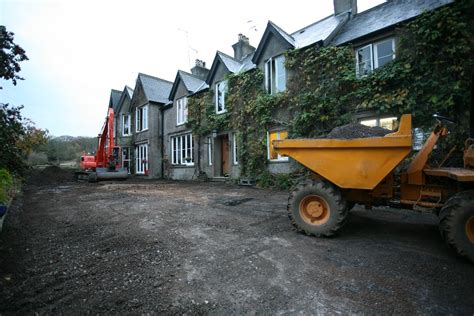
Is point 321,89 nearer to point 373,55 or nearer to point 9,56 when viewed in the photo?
point 373,55

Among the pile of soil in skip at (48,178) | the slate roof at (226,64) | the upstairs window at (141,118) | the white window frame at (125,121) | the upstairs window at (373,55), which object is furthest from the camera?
the white window frame at (125,121)

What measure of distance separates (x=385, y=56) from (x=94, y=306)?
10.8m

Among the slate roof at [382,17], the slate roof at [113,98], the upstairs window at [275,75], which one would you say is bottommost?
the upstairs window at [275,75]

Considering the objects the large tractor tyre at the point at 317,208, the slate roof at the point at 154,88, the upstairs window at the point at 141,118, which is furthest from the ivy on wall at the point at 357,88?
the upstairs window at the point at 141,118

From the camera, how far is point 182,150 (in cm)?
1723

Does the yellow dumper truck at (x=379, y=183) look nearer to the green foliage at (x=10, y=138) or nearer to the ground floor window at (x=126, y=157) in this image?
the green foliage at (x=10, y=138)

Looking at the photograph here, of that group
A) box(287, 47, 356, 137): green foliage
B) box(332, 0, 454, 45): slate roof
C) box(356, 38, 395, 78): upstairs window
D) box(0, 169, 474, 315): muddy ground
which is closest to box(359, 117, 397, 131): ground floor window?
box(287, 47, 356, 137): green foliage

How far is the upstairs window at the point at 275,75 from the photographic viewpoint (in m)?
11.5

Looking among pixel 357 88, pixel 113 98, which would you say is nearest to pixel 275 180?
pixel 357 88

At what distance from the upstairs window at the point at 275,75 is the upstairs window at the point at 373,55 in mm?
3331

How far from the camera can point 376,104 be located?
27.1ft

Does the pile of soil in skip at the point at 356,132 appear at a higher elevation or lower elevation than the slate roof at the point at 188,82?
lower

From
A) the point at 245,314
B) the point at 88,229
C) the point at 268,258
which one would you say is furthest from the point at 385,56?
the point at 88,229

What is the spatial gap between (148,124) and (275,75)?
38.4ft
